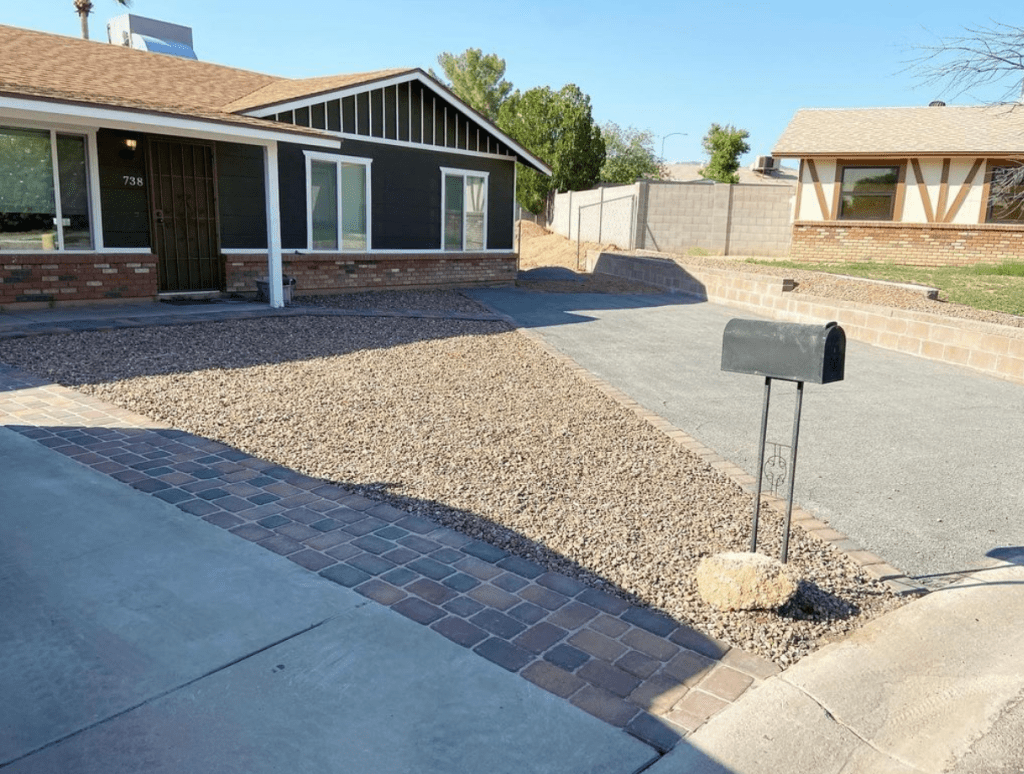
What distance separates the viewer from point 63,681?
2840 mm

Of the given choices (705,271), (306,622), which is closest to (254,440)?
(306,622)

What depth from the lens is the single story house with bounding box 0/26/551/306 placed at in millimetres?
11203

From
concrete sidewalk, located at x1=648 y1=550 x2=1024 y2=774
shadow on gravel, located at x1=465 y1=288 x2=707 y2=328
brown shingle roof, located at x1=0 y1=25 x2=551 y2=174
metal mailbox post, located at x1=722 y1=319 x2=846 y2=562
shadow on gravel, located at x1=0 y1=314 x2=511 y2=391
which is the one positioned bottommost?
concrete sidewalk, located at x1=648 y1=550 x2=1024 y2=774

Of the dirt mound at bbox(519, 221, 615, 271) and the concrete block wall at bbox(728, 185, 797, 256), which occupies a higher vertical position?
the concrete block wall at bbox(728, 185, 797, 256)

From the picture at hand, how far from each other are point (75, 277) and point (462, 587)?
10335 mm

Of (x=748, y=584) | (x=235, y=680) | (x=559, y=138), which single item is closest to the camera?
(x=235, y=680)

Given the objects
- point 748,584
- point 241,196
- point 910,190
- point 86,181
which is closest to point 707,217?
point 910,190

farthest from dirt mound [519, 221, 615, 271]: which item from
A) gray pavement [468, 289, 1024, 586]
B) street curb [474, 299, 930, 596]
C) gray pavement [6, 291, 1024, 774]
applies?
gray pavement [6, 291, 1024, 774]

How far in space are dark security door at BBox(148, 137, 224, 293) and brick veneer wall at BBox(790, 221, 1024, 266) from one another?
17.7 metres

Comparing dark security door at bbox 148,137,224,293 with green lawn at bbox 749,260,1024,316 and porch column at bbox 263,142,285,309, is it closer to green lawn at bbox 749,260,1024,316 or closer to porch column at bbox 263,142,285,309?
porch column at bbox 263,142,285,309

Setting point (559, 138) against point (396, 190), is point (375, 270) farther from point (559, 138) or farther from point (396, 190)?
point (559, 138)

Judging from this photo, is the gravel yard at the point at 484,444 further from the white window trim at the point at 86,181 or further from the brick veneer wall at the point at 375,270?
the brick veneer wall at the point at 375,270

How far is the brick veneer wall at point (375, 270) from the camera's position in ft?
45.8

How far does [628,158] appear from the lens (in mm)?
44594
